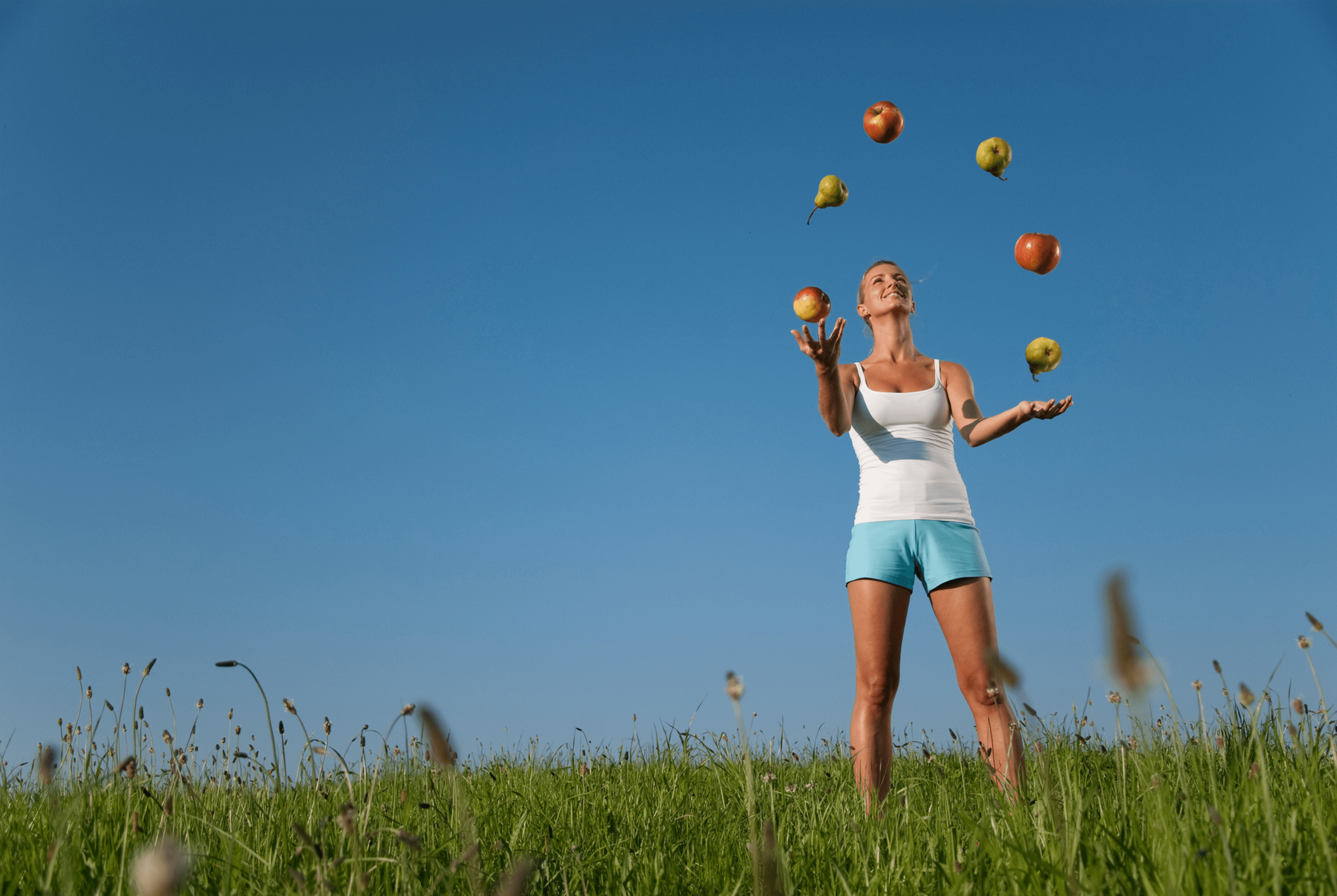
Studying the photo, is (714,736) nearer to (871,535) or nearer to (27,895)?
(871,535)

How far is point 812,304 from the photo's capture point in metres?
7.18

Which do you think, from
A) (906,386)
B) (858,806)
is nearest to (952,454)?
(906,386)

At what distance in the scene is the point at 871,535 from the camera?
521 centimetres

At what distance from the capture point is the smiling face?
5992 millimetres

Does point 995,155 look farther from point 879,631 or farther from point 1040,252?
point 879,631

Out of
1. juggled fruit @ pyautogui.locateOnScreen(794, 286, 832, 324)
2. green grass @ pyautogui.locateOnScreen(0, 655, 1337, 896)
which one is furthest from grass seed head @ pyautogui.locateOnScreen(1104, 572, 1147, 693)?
juggled fruit @ pyautogui.locateOnScreen(794, 286, 832, 324)

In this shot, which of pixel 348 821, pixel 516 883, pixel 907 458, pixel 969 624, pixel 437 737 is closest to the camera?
pixel 516 883

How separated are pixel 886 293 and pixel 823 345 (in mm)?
1085

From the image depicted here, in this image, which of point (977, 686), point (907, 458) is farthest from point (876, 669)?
point (907, 458)

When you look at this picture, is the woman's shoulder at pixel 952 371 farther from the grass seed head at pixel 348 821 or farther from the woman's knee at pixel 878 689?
the grass seed head at pixel 348 821

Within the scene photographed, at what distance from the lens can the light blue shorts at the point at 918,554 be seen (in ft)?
16.5

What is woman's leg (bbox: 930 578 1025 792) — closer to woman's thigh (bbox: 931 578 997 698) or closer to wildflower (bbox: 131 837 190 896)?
woman's thigh (bbox: 931 578 997 698)

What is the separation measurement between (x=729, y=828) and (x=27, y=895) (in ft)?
8.29

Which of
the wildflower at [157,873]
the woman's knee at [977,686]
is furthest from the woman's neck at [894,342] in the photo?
the wildflower at [157,873]
